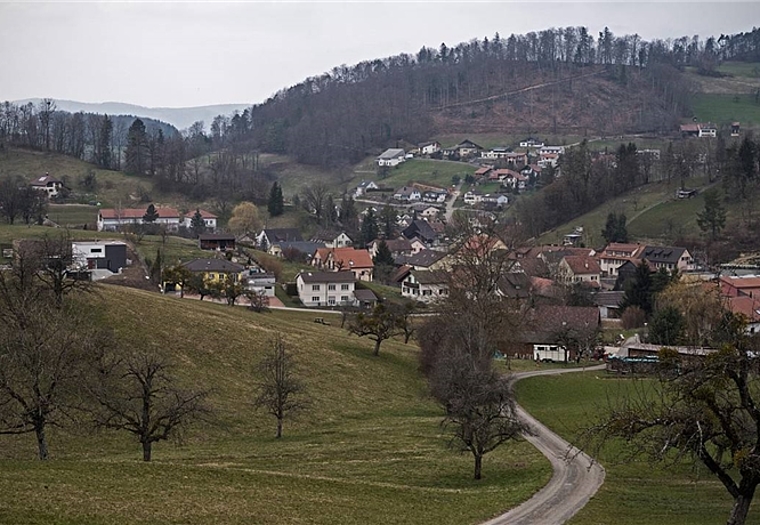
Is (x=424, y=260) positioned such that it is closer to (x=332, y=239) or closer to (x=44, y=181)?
(x=332, y=239)

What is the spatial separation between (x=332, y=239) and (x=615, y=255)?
3243cm

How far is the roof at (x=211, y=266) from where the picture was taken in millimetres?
67125

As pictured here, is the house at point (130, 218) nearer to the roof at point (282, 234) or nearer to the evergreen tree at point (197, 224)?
the evergreen tree at point (197, 224)

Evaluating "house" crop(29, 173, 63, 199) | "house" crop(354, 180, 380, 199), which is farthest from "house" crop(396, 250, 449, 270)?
"house" crop(354, 180, 380, 199)

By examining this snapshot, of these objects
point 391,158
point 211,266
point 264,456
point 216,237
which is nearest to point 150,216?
point 216,237

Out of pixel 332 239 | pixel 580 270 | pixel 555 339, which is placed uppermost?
pixel 332 239

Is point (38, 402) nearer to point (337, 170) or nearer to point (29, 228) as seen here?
point (29, 228)

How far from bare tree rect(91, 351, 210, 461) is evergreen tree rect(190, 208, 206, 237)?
63583 mm

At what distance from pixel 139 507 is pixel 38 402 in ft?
25.2

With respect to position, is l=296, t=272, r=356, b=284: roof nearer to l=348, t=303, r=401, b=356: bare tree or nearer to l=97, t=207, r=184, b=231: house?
l=348, t=303, r=401, b=356: bare tree

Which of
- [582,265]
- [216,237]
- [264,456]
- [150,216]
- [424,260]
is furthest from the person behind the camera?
[150,216]

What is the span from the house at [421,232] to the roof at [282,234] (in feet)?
53.7

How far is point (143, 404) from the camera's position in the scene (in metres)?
26.6

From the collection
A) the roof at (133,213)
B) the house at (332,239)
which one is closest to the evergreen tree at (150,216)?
the roof at (133,213)
